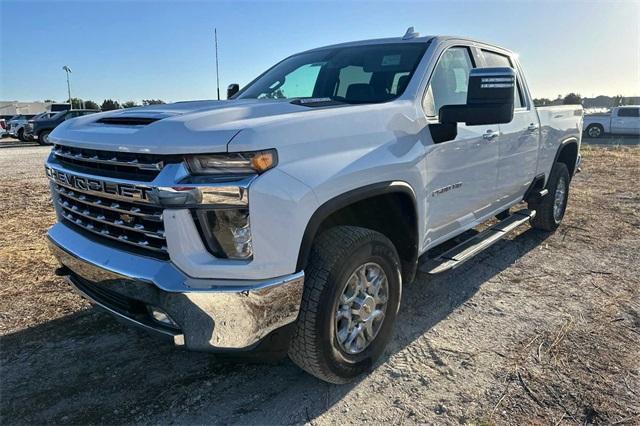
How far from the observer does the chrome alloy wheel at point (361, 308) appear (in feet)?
8.83

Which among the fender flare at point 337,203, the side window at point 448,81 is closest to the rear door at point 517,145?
the side window at point 448,81

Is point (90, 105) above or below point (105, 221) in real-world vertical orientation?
above

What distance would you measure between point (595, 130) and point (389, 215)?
27635 millimetres

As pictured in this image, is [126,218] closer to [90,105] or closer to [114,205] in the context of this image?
[114,205]

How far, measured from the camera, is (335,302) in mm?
2502

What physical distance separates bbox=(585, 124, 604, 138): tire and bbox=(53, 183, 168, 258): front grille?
2875 cm

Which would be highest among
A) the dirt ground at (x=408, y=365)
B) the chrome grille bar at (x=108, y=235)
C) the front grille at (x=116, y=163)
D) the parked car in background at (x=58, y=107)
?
the parked car in background at (x=58, y=107)

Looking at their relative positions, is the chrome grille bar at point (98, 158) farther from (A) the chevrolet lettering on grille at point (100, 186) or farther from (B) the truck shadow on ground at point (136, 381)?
(B) the truck shadow on ground at point (136, 381)

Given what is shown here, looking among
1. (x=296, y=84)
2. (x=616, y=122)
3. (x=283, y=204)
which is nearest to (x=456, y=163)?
(x=296, y=84)

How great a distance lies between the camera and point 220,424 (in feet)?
8.11

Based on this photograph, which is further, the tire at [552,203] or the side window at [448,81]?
the tire at [552,203]

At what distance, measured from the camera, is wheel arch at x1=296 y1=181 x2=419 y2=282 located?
268cm

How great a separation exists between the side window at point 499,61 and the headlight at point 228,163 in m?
3.02

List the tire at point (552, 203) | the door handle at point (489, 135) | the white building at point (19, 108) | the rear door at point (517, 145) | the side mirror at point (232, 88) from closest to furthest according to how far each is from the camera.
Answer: the door handle at point (489, 135) → the rear door at point (517, 145) → the side mirror at point (232, 88) → the tire at point (552, 203) → the white building at point (19, 108)
